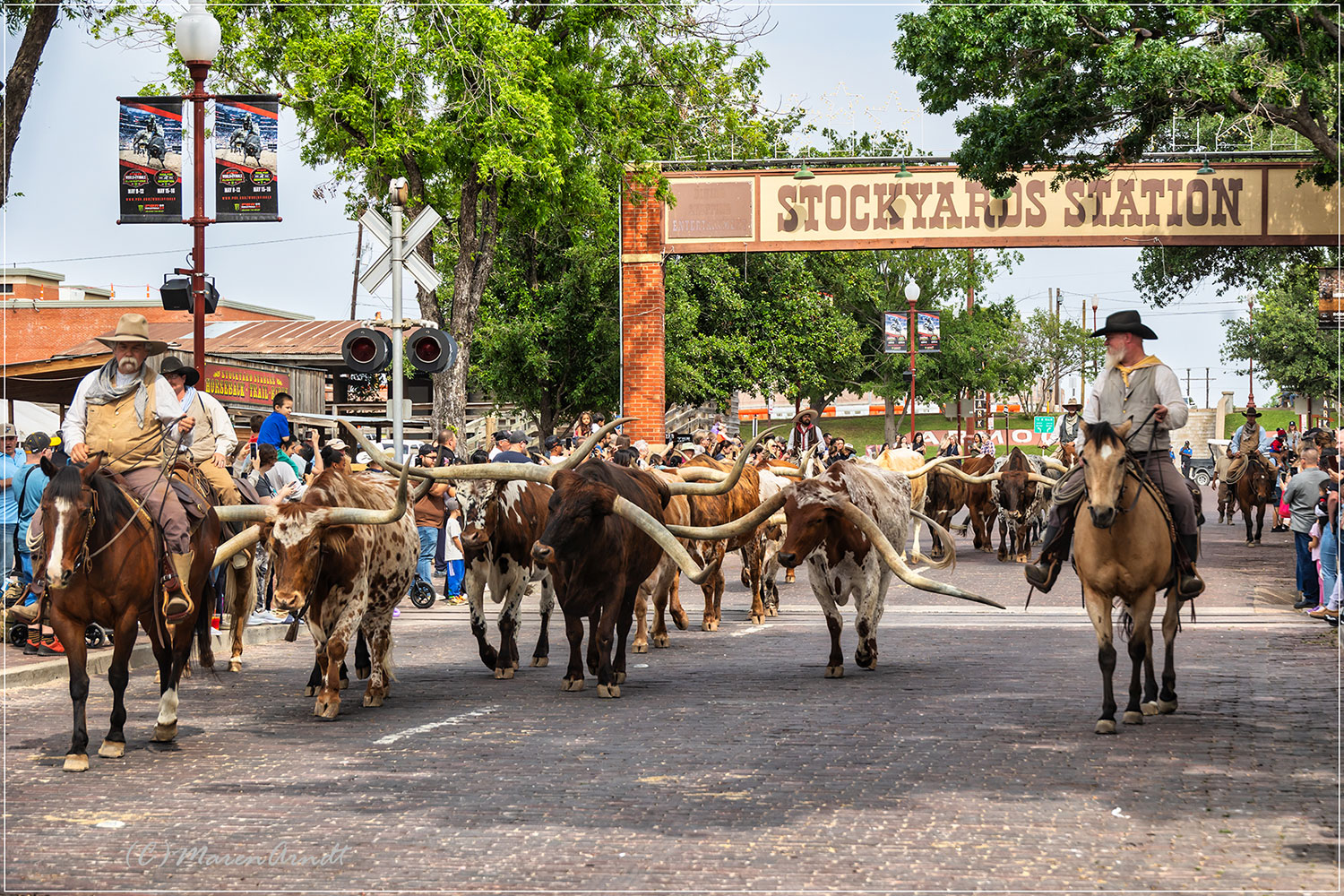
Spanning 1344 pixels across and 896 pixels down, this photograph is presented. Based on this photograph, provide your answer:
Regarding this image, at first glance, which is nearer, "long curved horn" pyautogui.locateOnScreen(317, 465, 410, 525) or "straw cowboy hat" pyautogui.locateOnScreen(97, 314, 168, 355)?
"straw cowboy hat" pyautogui.locateOnScreen(97, 314, 168, 355)

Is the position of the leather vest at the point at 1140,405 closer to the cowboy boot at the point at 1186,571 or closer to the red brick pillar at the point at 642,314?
the cowboy boot at the point at 1186,571

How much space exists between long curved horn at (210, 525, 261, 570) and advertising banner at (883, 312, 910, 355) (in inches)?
1583

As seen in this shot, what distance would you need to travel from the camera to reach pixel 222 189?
16672 mm

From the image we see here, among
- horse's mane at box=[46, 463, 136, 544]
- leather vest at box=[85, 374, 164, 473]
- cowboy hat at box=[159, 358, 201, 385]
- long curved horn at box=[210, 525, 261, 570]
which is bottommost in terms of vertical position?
long curved horn at box=[210, 525, 261, 570]

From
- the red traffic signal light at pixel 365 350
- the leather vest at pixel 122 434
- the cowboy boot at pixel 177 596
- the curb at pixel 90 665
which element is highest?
the red traffic signal light at pixel 365 350

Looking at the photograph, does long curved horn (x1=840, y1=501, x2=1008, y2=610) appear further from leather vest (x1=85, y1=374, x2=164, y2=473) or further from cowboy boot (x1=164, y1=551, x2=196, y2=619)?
leather vest (x1=85, y1=374, x2=164, y2=473)

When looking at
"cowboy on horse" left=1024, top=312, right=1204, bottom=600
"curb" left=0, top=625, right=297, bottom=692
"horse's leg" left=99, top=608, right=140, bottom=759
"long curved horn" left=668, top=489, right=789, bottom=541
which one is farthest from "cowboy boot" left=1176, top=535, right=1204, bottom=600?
"curb" left=0, top=625, right=297, bottom=692

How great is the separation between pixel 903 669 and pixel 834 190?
63.8 feet

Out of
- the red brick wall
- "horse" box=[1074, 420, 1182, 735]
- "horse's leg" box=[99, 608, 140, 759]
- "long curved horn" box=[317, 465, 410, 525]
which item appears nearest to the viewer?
"horse's leg" box=[99, 608, 140, 759]

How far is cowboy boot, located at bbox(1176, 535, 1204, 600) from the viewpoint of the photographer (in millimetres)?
9836

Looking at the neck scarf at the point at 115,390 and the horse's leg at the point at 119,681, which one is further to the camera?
the neck scarf at the point at 115,390

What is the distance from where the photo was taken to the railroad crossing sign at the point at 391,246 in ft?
54.3

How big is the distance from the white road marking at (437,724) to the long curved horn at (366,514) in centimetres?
148

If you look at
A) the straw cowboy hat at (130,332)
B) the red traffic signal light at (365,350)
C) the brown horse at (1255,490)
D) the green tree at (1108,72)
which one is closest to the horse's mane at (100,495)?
the straw cowboy hat at (130,332)
